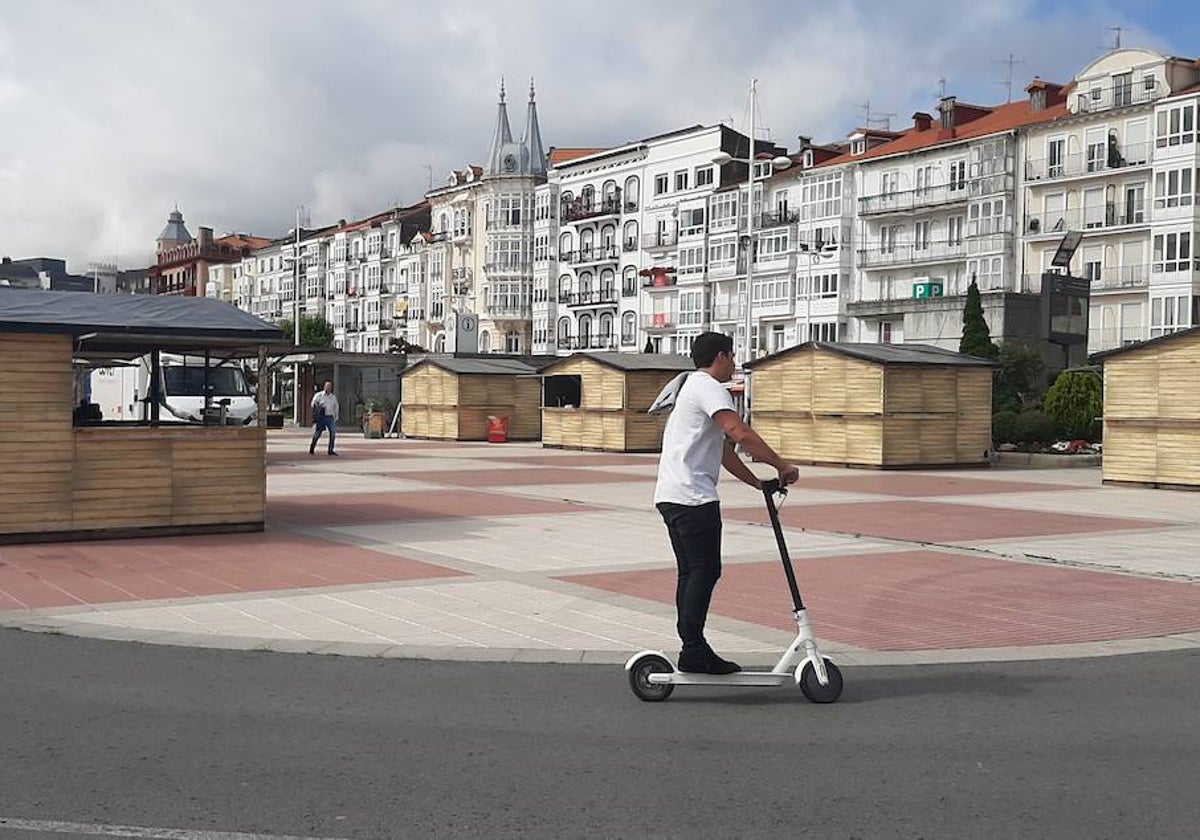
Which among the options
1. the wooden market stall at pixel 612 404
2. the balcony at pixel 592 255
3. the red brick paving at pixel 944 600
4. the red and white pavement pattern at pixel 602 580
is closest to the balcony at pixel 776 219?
the balcony at pixel 592 255

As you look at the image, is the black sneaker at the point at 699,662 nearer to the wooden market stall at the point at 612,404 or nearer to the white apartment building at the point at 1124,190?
the wooden market stall at the point at 612,404

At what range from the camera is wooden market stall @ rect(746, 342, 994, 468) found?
2898 cm

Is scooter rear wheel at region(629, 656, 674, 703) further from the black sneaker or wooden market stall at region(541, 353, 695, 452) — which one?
wooden market stall at region(541, 353, 695, 452)

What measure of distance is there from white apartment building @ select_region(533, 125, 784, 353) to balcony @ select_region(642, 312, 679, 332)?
0.09m

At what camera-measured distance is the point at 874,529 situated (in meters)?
16.0

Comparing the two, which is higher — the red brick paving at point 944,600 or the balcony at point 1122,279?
the balcony at point 1122,279

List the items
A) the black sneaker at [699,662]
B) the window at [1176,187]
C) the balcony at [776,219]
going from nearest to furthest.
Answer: the black sneaker at [699,662] → the window at [1176,187] → the balcony at [776,219]

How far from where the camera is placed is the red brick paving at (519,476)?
23.8m

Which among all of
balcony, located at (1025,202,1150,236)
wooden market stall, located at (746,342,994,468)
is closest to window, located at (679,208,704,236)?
balcony, located at (1025,202,1150,236)

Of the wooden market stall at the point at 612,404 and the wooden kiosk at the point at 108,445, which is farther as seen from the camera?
the wooden market stall at the point at 612,404

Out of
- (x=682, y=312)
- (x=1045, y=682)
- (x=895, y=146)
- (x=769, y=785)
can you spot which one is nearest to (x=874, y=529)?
(x=1045, y=682)

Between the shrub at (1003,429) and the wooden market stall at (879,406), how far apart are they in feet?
15.5

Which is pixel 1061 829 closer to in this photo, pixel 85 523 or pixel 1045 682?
pixel 1045 682

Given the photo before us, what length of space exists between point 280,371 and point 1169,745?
56.7m
